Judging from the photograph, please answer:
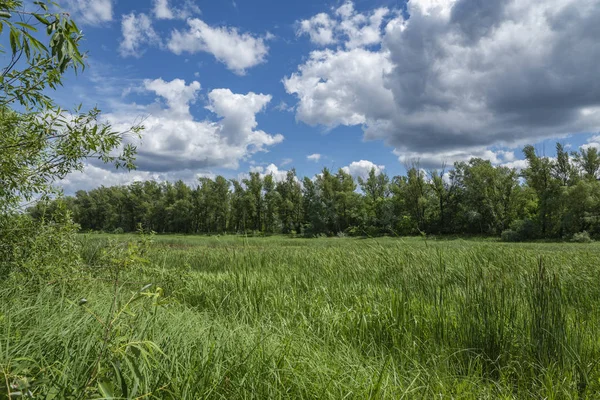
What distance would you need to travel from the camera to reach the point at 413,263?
5.99 m

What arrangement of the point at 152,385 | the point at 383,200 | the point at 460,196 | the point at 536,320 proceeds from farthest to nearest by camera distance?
1. the point at 383,200
2. the point at 460,196
3. the point at 536,320
4. the point at 152,385

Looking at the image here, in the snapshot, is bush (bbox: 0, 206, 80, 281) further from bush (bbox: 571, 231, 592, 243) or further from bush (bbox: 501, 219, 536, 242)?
bush (bbox: 501, 219, 536, 242)

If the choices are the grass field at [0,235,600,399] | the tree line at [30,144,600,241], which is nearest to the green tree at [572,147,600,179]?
the tree line at [30,144,600,241]

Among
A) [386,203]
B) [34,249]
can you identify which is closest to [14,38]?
[34,249]

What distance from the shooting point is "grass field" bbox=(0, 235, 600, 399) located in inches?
87.9

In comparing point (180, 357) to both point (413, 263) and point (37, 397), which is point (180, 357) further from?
point (413, 263)

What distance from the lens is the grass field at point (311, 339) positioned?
2.23 metres

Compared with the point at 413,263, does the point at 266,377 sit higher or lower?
lower

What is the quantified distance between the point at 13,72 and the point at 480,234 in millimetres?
56580

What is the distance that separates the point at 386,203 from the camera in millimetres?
60656

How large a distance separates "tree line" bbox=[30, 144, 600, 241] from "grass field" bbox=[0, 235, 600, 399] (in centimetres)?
2799

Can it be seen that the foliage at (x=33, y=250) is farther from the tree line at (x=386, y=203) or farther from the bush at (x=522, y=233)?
the bush at (x=522, y=233)

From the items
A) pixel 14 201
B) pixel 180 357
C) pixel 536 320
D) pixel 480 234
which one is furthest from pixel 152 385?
pixel 480 234

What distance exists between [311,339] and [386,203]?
5899cm
